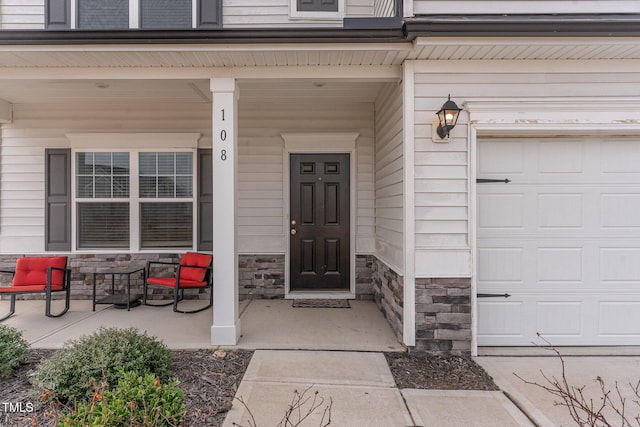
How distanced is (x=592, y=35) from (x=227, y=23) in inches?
147

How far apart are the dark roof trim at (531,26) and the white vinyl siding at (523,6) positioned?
0.68ft

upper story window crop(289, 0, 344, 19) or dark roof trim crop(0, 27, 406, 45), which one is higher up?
upper story window crop(289, 0, 344, 19)

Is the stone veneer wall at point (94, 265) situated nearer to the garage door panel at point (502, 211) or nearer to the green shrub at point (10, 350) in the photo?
Result: the green shrub at point (10, 350)

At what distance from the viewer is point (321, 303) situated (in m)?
4.73

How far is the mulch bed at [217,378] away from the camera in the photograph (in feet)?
7.41

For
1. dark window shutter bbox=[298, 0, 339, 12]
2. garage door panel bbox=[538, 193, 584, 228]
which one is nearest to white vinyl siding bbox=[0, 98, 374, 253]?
dark window shutter bbox=[298, 0, 339, 12]

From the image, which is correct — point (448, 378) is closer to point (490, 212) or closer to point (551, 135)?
point (490, 212)

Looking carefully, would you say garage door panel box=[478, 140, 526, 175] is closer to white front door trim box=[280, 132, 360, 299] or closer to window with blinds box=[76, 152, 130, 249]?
white front door trim box=[280, 132, 360, 299]

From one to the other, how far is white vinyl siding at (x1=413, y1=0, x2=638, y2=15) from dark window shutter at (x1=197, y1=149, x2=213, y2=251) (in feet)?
11.0

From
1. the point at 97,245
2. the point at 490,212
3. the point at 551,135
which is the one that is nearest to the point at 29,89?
the point at 97,245

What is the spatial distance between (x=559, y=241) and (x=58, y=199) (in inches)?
252

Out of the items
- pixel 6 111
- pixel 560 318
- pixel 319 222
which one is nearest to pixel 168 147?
pixel 6 111

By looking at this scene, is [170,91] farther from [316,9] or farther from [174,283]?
A: [174,283]

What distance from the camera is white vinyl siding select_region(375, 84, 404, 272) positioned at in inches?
138
